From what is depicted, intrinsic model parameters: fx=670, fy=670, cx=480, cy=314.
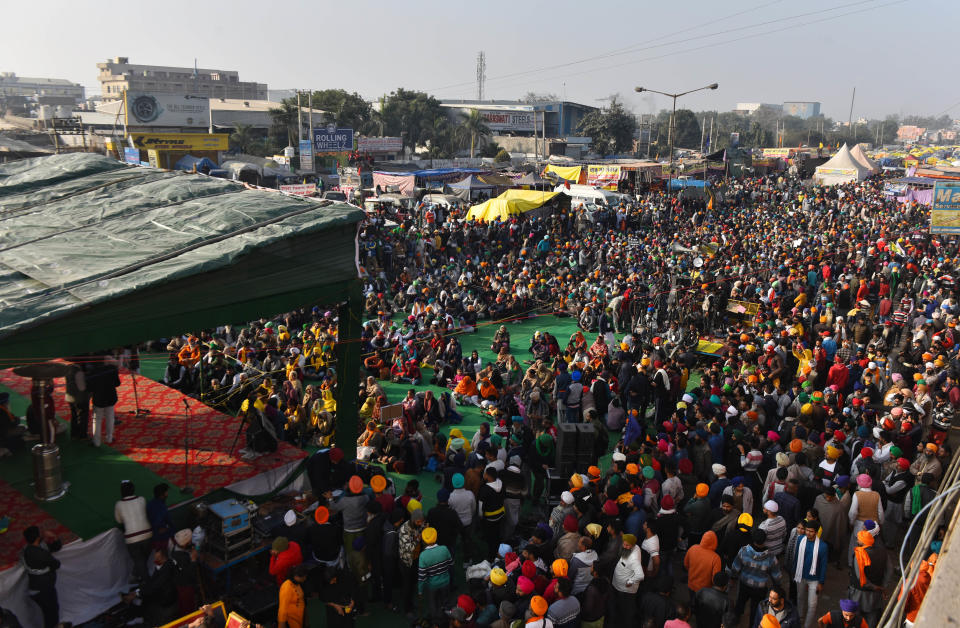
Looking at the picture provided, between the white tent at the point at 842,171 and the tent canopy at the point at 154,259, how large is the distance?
148 feet

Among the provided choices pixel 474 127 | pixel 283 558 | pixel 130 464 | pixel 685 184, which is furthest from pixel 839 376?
pixel 474 127

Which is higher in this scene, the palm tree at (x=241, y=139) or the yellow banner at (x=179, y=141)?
the palm tree at (x=241, y=139)

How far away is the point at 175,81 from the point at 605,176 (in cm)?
11137

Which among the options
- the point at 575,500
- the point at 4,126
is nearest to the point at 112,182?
the point at 575,500

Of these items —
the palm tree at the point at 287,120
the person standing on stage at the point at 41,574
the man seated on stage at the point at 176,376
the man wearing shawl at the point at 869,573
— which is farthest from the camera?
the palm tree at the point at 287,120

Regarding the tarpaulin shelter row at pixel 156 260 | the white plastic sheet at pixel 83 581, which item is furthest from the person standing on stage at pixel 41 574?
the tarpaulin shelter row at pixel 156 260

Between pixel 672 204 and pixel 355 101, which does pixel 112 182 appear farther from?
pixel 355 101

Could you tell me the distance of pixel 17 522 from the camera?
22.7 feet

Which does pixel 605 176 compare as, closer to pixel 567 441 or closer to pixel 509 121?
pixel 567 441

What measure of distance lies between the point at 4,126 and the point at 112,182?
232ft

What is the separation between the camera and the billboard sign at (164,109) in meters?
46.4

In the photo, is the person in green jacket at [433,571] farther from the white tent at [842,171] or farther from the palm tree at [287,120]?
the palm tree at [287,120]

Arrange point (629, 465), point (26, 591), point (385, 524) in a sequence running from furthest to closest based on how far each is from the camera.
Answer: point (629, 465) → point (385, 524) → point (26, 591)

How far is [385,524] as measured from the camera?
7035mm
